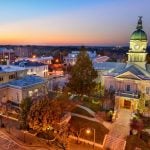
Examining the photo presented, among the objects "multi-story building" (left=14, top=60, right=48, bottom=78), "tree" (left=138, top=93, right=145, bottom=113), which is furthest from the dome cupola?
"multi-story building" (left=14, top=60, right=48, bottom=78)

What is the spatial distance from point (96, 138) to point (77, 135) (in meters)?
2.80

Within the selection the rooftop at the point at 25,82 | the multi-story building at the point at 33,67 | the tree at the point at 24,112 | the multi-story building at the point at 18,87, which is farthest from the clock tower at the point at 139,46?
the multi-story building at the point at 33,67

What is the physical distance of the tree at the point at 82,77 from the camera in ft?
147

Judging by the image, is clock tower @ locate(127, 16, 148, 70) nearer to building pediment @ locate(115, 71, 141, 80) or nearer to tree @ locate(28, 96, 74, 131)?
building pediment @ locate(115, 71, 141, 80)

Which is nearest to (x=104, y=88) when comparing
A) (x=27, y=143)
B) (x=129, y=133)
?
(x=129, y=133)

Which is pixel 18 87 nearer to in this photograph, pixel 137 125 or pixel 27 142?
pixel 27 142

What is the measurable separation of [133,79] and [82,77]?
987 centimetres

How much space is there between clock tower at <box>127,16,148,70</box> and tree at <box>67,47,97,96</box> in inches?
382

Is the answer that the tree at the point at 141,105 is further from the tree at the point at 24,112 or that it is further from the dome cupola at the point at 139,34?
the tree at the point at 24,112

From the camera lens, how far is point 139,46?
4731cm

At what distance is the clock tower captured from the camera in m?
46.8

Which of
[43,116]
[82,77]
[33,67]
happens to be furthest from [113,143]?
[33,67]

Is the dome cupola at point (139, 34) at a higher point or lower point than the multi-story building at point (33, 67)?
higher

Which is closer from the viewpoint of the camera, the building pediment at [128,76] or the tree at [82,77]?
the building pediment at [128,76]
